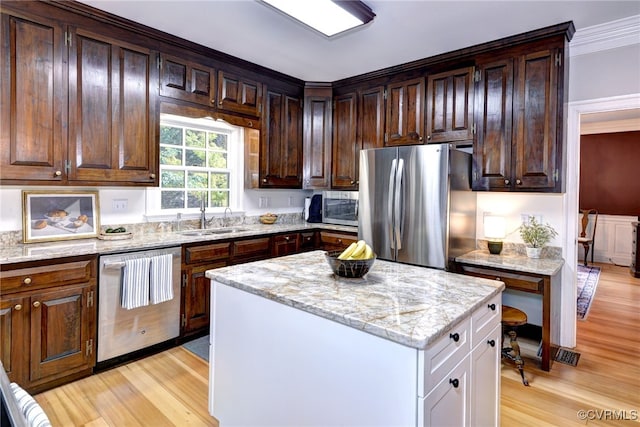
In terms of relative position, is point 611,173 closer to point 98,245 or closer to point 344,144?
point 344,144

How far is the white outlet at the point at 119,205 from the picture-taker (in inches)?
118

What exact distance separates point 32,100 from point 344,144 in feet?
9.46

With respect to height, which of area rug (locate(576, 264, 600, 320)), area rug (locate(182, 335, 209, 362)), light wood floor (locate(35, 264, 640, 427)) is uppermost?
area rug (locate(576, 264, 600, 320))

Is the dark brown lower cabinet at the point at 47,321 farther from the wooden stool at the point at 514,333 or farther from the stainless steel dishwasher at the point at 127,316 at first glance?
the wooden stool at the point at 514,333

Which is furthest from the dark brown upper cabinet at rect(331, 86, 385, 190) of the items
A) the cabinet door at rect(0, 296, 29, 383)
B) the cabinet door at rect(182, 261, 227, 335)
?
the cabinet door at rect(0, 296, 29, 383)

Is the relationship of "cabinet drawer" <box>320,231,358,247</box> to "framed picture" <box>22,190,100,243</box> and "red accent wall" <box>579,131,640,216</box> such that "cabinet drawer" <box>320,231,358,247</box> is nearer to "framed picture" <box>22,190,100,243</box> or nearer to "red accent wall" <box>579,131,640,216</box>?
"framed picture" <box>22,190,100,243</box>

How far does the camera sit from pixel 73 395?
224 centimetres

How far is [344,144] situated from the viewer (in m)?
4.18

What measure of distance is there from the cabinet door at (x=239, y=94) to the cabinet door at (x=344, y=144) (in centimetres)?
99

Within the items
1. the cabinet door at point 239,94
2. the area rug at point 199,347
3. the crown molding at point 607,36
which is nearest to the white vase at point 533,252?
the crown molding at point 607,36

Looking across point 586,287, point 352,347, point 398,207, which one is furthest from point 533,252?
point 586,287

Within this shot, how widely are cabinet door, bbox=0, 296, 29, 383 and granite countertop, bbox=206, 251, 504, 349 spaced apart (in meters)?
1.29

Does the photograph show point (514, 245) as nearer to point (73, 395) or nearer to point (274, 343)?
point (274, 343)

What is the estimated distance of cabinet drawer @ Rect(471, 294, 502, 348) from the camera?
4.75 ft
